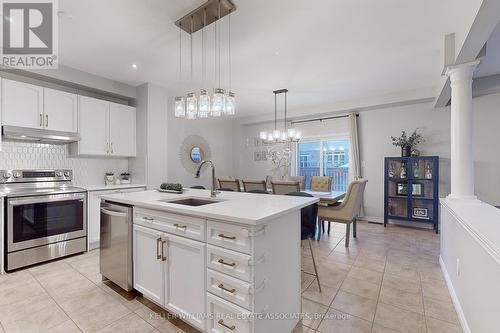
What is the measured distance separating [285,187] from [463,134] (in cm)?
216

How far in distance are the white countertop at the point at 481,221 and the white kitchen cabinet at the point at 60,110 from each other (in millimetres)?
4467

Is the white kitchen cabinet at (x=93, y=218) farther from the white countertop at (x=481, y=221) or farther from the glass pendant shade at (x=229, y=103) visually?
the white countertop at (x=481, y=221)

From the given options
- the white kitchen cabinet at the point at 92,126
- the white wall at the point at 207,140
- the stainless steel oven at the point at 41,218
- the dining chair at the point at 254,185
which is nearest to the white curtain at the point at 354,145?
the dining chair at the point at 254,185

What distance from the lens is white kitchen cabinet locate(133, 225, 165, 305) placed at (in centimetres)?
177

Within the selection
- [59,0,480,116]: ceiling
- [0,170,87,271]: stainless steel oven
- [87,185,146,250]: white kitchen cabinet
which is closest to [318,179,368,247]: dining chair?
[59,0,480,116]: ceiling

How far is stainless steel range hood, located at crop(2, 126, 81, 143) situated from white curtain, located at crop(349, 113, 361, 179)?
5.11 meters

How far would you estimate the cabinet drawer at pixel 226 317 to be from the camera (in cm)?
129

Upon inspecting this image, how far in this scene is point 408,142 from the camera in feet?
14.5

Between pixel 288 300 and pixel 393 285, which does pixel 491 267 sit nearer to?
pixel 288 300

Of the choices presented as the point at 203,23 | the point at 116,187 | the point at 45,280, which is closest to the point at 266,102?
the point at 203,23

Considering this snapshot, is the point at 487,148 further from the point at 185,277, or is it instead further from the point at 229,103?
the point at 185,277

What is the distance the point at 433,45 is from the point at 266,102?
3.05 m

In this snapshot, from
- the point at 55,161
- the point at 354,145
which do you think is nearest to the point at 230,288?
the point at 55,161

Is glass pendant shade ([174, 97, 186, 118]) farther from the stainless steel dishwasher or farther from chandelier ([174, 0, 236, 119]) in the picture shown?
the stainless steel dishwasher
